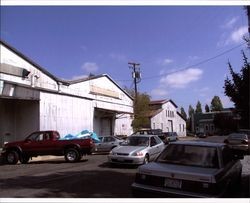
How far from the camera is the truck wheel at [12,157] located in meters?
21.8

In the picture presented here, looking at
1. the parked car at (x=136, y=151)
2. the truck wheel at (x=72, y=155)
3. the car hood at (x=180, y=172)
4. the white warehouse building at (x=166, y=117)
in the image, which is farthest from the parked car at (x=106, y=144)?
the white warehouse building at (x=166, y=117)

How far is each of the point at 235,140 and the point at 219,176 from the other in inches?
819

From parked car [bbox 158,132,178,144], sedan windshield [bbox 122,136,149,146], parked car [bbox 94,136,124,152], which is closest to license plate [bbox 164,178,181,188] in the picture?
sedan windshield [bbox 122,136,149,146]

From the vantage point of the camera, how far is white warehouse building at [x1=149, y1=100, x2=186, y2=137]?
246 ft

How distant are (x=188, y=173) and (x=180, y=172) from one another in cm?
17

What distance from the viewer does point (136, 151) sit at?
18031mm

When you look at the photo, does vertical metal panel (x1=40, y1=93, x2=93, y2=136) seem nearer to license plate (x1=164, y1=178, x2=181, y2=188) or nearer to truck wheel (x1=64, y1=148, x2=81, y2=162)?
truck wheel (x1=64, y1=148, x2=81, y2=162)

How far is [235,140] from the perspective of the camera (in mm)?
28031

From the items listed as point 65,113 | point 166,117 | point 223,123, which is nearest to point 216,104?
point 223,123

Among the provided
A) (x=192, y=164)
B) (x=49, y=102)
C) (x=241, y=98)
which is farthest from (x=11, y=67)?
(x=192, y=164)

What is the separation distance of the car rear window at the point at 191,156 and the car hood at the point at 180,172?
244 mm

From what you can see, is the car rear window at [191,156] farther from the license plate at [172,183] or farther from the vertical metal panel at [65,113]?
the vertical metal panel at [65,113]

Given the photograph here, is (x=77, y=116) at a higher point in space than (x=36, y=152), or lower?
higher

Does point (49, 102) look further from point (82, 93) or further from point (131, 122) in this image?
point (131, 122)
